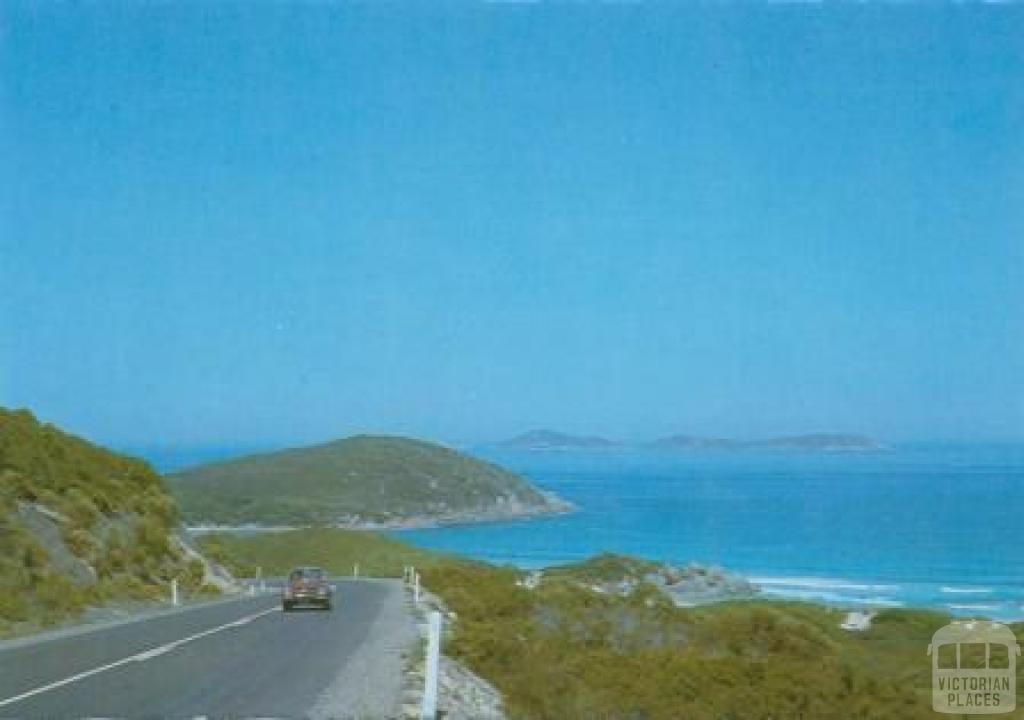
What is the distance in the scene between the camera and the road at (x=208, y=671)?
14508 millimetres

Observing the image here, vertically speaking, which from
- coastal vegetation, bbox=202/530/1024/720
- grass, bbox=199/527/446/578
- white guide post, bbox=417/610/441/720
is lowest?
grass, bbox=199/527/446/578

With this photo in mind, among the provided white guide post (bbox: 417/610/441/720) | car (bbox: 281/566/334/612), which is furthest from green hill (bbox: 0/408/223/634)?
white guide post (bbox: 417/610/441/720)

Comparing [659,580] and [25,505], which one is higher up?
[25,505]

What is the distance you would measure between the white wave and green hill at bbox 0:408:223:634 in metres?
66.5

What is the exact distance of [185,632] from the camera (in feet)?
84.5

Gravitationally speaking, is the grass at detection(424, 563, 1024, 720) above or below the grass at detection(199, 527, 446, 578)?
above

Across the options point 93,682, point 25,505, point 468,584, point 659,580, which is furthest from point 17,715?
A: point 659,580

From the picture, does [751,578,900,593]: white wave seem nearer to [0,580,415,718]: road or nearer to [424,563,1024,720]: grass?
[424,563,1024,720]: grass

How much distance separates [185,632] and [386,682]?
9.43 meters

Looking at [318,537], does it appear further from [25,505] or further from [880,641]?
[25,505]

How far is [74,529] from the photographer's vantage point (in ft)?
127

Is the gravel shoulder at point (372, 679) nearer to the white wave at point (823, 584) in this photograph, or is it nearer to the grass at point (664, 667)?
the grass at point (664, 667)

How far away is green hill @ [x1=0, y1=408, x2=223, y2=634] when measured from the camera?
30000mm

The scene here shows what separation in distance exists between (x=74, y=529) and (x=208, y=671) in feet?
73.2
